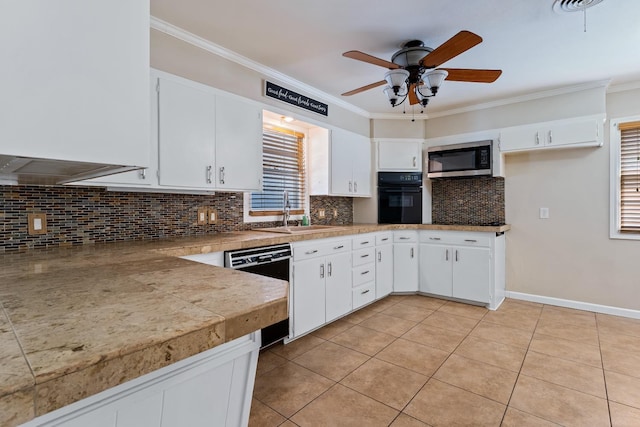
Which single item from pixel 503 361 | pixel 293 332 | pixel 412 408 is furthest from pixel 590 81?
pixel 293 332

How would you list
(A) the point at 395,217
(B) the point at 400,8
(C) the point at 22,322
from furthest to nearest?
(A) the point at 395,217 → (B) the point at 400,8 → (C) the point at 22,322

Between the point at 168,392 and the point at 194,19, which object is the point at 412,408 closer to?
the point at 168,392

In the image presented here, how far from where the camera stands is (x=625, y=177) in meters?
3.34

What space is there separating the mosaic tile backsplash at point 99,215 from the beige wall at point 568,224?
Answer: 3367 millimetres

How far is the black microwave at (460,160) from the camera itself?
3760 millimetres

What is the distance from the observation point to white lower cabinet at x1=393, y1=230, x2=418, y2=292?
3.94 meters

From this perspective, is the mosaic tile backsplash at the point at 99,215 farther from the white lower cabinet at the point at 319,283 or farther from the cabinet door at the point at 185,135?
the white lower cabinet at the point at 319,283

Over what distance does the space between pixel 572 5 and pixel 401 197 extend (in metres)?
2.56

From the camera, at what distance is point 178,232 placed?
2.49 m

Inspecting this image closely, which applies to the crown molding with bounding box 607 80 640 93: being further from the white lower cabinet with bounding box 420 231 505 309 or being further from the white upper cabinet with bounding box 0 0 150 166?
the white upper cabinet with bounding box 0 0 150 166

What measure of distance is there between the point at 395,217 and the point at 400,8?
2.64m

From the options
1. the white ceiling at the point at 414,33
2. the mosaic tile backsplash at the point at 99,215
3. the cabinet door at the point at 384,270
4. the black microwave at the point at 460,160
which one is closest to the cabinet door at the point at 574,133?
the white ceiling at the point at 414,33

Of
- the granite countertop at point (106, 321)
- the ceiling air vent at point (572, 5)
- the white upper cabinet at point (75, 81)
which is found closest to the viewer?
the granite countertop at point (106, 321)

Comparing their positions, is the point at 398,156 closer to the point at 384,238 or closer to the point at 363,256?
the point at 384,238
